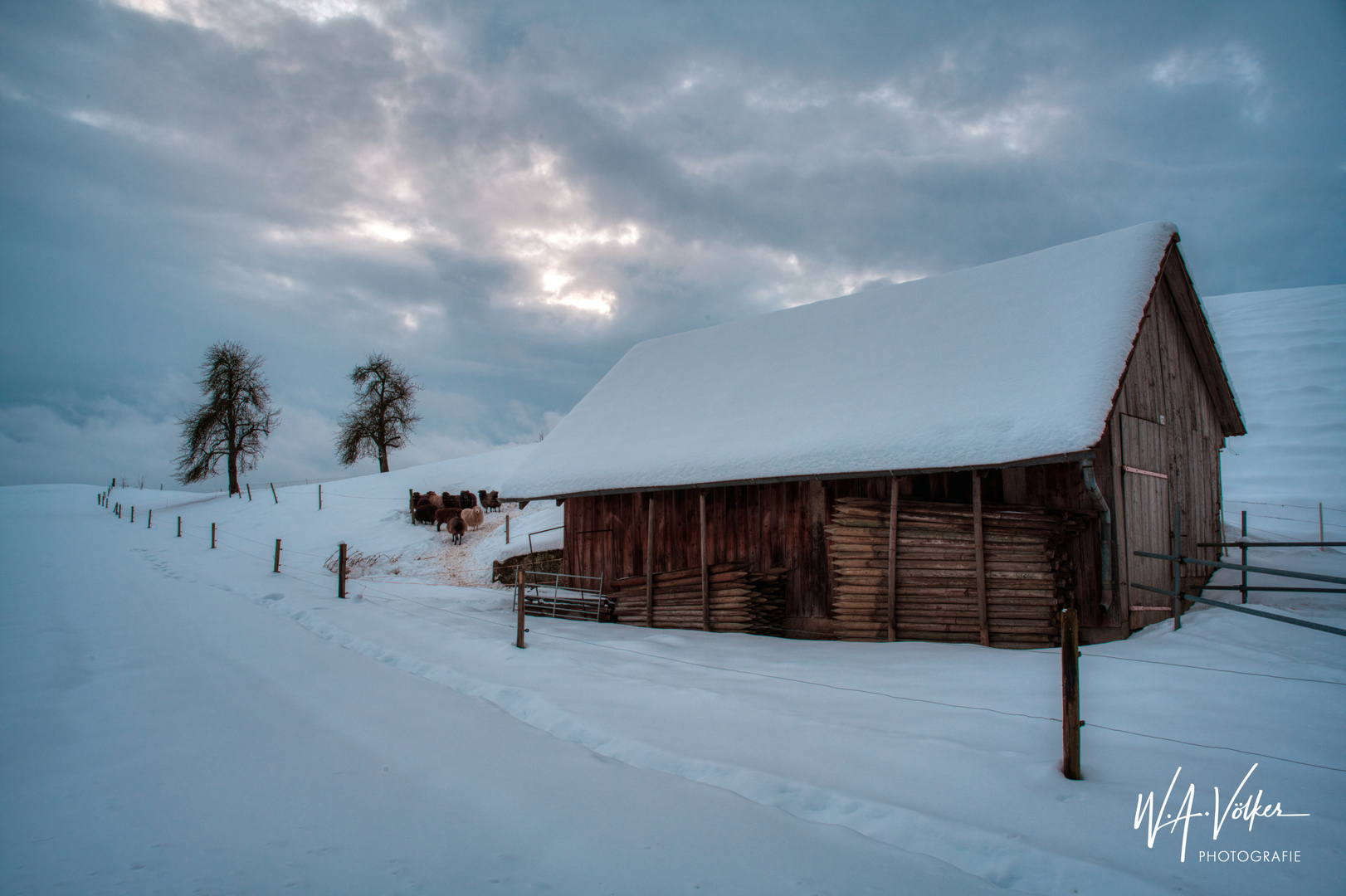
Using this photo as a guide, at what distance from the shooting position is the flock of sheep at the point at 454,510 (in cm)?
2731

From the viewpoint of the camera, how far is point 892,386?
13.1m

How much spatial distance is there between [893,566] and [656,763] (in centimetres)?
697

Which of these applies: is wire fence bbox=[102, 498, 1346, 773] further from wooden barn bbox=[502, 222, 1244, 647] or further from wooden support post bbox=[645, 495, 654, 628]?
wooden support post bbox=[645, 495, 654, 628]

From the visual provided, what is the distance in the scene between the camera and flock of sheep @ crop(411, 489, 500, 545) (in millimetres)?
27312

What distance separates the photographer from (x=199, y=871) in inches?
159

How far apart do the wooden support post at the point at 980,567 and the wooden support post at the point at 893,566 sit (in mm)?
1254

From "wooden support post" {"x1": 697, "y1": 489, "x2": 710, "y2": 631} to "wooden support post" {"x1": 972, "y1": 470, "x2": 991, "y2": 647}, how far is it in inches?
207

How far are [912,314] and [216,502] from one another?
46.9 meters

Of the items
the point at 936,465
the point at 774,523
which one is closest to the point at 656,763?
the point at 936,465

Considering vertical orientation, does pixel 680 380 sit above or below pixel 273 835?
above

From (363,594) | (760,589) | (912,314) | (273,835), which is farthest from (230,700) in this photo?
(912,314)

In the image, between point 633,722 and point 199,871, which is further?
point 633,722

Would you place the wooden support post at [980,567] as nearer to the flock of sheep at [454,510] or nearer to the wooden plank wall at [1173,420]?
the wooden plank wall at [1173,420]

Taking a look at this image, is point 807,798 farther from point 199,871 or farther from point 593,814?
point 199,871
